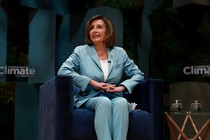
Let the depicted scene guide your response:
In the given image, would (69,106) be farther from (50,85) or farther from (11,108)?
(11,108)

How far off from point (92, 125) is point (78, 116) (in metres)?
0.10

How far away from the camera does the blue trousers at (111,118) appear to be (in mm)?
2814

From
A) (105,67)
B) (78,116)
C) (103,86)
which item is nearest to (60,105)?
(78,116)

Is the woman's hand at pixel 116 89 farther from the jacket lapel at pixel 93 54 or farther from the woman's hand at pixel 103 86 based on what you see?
the jacket lapel at pixel 93 54

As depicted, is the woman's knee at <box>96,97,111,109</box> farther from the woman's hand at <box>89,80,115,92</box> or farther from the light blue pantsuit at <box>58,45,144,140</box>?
the woman's hand at <box>89,80,115,92</box>

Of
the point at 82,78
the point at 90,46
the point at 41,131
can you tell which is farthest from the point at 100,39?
the point at 41,131

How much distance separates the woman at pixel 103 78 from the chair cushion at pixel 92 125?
0.06m

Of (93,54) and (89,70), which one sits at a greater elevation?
(93,54)

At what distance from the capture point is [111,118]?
9.49 feet

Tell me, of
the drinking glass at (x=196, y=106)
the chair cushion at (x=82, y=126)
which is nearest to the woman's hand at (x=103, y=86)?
the chair cushion at (x=82, y=126)

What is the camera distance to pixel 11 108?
5305 mm

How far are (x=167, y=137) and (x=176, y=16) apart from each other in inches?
55.5

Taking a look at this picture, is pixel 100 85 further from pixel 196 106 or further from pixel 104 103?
pixel 196 106

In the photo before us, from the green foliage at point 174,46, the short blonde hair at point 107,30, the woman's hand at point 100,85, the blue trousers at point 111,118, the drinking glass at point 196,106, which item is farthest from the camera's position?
the green foliage at point 174,46
